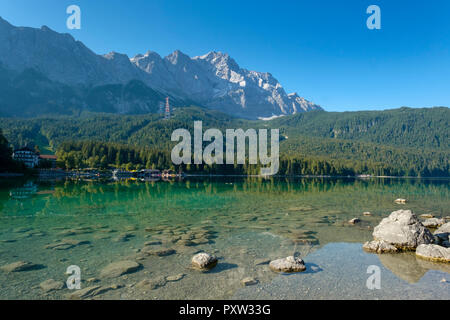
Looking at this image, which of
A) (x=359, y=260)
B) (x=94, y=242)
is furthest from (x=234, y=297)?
(x=94, y=242)

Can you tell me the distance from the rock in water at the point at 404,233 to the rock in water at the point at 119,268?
57.6 feet

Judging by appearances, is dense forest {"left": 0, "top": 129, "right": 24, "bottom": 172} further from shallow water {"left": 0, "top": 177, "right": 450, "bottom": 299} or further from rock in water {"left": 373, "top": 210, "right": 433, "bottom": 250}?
rock in water {"left": 373, "top": 210, "right": 433, "bottom": 250}

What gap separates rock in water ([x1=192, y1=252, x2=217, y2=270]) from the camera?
13.9 m

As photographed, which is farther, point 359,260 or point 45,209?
point 45,209

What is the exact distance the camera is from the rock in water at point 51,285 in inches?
440

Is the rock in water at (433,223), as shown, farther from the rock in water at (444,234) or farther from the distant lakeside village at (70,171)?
the distant lakeside village at (70,171)

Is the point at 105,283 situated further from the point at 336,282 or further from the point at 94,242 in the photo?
the point at 336,282

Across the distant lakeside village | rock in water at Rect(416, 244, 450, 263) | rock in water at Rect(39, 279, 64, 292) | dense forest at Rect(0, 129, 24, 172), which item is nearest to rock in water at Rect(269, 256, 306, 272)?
rock in water at Rect(416, 244, 450, 263)

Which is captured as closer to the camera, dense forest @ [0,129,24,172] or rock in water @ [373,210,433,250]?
rock in water @ [373,210,433,250]

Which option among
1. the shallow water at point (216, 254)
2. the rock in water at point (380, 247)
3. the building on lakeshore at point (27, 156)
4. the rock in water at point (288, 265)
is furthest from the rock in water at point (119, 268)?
the building on lakeshore at point (27, 156)

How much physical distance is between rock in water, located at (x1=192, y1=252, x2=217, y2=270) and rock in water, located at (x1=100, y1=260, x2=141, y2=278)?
121 inches

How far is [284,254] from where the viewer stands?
16766 millimetres

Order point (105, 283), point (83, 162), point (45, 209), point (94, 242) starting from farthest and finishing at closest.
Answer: point (83, 162)
point (45, 209)
point (94, 242)
point (105, 283)

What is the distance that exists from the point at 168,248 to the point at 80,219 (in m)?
14.9
